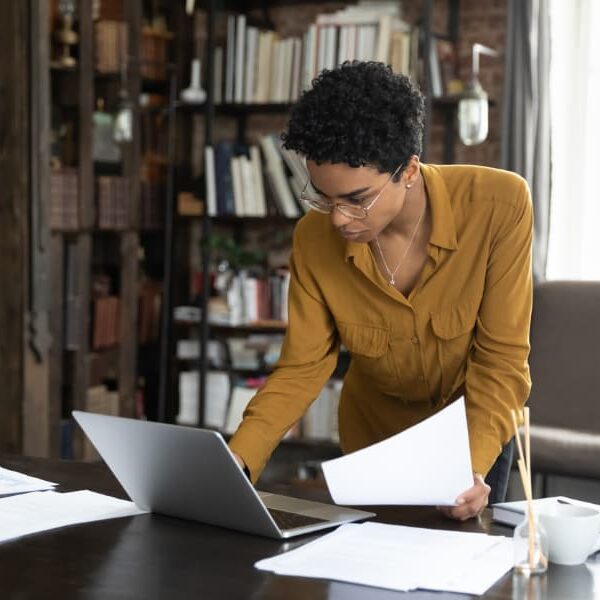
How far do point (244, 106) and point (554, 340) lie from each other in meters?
1.77

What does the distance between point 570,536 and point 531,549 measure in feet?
0.19

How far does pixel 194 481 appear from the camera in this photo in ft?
5.26

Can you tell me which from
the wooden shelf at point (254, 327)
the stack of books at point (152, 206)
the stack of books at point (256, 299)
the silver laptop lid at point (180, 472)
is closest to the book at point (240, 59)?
the stack of books at point (152, 206)

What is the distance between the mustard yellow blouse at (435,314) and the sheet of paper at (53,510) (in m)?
0.25

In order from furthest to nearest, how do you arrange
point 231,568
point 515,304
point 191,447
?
point 515,304
point 191,447
point 231,568

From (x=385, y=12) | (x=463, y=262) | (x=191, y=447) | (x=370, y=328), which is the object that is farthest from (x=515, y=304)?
(x=385, y=12)

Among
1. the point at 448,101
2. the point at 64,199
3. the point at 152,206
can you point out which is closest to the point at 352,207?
the point at 448,101

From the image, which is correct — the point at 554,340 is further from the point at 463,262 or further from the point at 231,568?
the point at 231,568

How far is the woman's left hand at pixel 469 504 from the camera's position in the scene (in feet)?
5.41

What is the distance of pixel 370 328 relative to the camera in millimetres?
2066

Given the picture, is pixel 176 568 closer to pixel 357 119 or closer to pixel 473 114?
pixel 357 119

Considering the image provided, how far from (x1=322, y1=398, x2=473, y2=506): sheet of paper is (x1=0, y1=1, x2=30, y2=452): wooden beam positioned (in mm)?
2805

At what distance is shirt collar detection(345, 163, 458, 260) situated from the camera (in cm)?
200

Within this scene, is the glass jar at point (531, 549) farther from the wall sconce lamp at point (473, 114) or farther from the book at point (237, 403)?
the book at point (237, 403)
